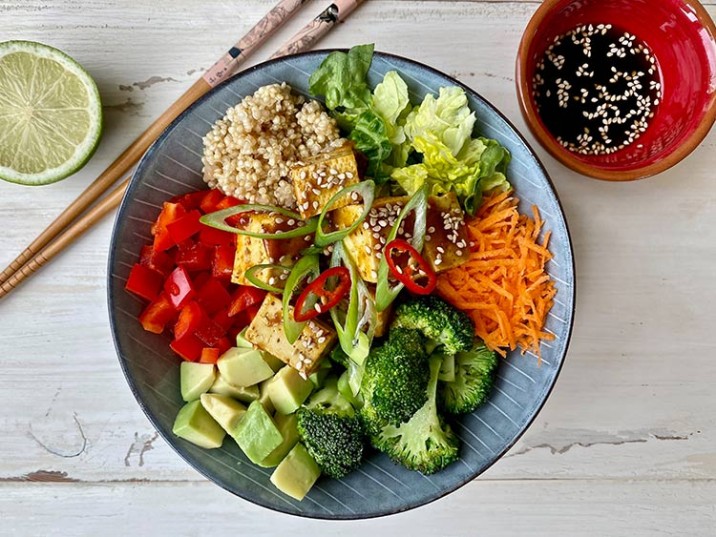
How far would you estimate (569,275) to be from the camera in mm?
1971

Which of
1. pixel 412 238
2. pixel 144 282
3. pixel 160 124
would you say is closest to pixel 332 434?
pixel 412 238

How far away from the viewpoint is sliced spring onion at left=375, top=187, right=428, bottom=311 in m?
1.89

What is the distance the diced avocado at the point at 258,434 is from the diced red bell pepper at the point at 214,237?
20.6 inches

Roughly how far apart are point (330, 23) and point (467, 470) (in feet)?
5.00

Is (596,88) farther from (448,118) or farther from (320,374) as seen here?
(320,374)

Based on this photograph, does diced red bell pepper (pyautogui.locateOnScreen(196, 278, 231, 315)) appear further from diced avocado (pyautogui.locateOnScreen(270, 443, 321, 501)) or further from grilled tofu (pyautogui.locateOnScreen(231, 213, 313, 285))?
diced avocado (pyautogui.locateOnScreen(270, 443, 321, 501))

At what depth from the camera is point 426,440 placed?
2014 mm

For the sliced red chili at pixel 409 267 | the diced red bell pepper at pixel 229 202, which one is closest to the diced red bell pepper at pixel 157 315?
the diced red bell pepper at pixel 229 202

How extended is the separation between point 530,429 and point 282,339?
3.25 feet

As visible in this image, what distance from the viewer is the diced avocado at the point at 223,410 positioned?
6.68ft

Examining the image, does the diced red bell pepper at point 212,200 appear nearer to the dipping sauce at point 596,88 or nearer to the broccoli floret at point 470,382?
the broccoli floret at point 470,382

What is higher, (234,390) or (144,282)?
(144,282)

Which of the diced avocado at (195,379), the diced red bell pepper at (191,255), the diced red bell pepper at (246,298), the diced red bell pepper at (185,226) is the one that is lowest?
the diced avocado at (195,379)

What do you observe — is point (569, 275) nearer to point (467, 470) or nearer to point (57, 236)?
point (467, 470)
